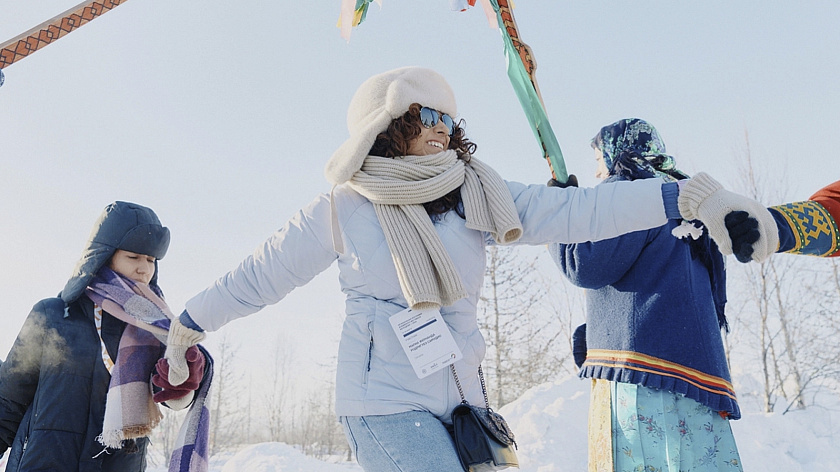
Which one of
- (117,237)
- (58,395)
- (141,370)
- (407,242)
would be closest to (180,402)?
(141,370)

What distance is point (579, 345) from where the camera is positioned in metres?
3.15

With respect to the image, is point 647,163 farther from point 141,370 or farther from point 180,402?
point 141,370

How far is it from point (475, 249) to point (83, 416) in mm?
1834

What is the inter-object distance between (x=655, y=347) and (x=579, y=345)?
61 cm

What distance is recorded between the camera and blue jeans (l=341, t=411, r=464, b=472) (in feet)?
6.01

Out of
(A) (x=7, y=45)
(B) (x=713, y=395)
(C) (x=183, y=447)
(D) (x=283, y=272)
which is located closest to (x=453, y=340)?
(D) (x=283, y=272)

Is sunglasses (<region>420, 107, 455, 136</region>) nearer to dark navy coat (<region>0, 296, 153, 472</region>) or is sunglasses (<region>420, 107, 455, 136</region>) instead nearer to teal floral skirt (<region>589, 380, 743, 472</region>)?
teal floral skirt (<region>589, 380, 743, 472</region>)

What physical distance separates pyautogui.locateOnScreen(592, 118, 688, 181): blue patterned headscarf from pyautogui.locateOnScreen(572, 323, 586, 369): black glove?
793 millimetres

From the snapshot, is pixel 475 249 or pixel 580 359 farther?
pixel 580 359

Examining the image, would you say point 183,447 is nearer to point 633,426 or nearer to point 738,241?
point 633,426

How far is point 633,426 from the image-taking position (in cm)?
256

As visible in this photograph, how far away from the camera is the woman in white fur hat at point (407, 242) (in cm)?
193

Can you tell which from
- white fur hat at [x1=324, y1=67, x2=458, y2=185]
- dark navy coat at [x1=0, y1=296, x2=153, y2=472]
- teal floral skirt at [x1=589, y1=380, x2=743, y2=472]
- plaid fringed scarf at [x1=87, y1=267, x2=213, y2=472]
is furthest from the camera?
plaid fringed scarf at [x1=87, y1=267, x2=213, y2=472]

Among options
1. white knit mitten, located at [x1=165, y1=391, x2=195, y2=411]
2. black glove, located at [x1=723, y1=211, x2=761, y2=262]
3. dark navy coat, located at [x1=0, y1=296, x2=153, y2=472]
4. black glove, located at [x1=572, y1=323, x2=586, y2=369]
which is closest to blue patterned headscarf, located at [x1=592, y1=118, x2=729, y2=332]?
black glove, located at [x1=572, y1=323, x2=586, y2=369]
